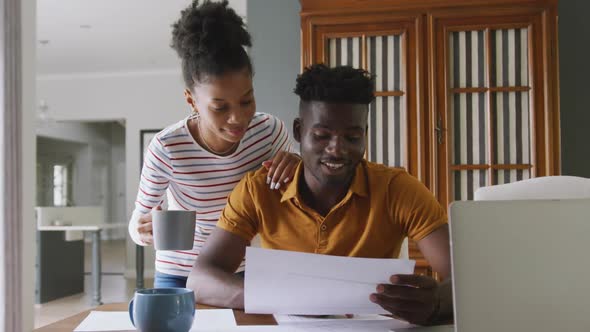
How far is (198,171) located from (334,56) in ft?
5.19

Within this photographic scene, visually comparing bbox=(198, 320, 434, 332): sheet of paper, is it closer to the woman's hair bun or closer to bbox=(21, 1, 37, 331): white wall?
the woman's hair bun

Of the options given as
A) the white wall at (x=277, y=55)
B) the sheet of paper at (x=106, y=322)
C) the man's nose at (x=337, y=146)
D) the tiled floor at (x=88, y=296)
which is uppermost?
the white wall at (x=277, y=55)

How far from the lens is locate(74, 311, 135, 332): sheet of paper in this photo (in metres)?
1.10

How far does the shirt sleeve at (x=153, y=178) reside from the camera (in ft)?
5.49

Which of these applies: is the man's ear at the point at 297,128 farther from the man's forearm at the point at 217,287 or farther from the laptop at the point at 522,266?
the laptop at the point at 522,266

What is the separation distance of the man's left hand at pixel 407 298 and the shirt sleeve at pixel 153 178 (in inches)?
30.8

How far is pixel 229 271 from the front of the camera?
4.88 ft

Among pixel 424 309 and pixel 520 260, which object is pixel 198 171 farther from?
pixel 520 260

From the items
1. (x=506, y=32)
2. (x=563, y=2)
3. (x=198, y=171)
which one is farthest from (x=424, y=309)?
(x=563, y=2)

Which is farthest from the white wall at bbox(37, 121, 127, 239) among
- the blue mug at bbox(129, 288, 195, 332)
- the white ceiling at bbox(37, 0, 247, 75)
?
the blue mug at bbox(129, 288, 195, 332)

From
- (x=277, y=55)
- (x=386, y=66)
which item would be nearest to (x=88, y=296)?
(x=277, y=55)

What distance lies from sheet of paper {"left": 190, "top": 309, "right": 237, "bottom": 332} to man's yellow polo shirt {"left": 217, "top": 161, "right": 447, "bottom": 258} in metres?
0.30

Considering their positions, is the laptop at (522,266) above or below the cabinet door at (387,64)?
below

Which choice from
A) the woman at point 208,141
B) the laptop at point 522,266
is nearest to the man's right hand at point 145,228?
the woman at point 208,141
